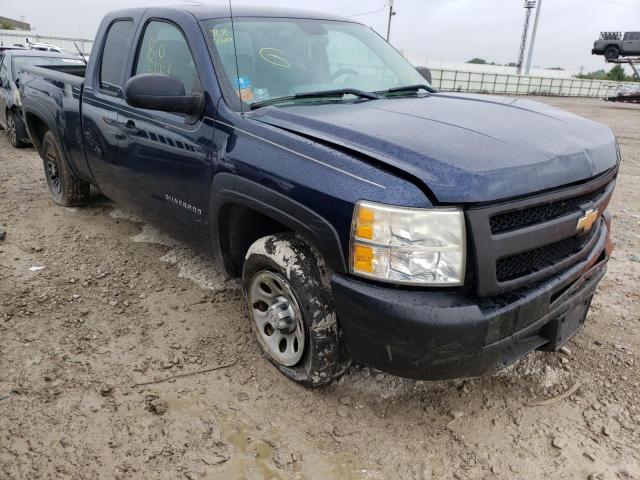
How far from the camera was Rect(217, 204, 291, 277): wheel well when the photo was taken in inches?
106

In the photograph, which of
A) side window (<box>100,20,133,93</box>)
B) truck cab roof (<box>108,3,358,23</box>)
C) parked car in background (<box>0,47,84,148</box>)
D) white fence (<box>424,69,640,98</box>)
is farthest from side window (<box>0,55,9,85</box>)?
white fence (<box>424,69,640,98</box>)

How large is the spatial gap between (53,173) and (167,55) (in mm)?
2925

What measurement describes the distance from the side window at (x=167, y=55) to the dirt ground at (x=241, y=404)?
1.50 meters

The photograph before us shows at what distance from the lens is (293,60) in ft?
9.77

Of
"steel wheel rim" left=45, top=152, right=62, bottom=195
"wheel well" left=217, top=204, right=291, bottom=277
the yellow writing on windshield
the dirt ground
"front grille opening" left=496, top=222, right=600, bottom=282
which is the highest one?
the yellow writing on windshield

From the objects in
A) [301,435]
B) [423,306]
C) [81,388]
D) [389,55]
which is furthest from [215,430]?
[389,55]

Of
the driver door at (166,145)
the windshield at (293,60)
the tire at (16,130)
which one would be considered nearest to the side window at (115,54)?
the driver door at (166,145)

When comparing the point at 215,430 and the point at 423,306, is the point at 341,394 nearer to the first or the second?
the point at 215,430

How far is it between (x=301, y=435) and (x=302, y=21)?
255 centimetres

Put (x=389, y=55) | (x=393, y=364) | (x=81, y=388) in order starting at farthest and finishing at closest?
(x=389, y=55), (x=81, y=388), (x=393, y=364)

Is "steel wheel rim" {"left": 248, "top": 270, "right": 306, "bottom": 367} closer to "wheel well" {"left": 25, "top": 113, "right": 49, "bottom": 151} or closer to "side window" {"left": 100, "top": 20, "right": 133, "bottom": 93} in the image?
"side window" {"left": 100, "top": 20, "right": 133, "bottom": 93}

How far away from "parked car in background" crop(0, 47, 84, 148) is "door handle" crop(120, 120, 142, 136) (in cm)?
Result: 545

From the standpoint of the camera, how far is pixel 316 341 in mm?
2316

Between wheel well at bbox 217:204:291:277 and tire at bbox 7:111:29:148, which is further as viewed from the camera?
tire at bbox 7:111:29:148
